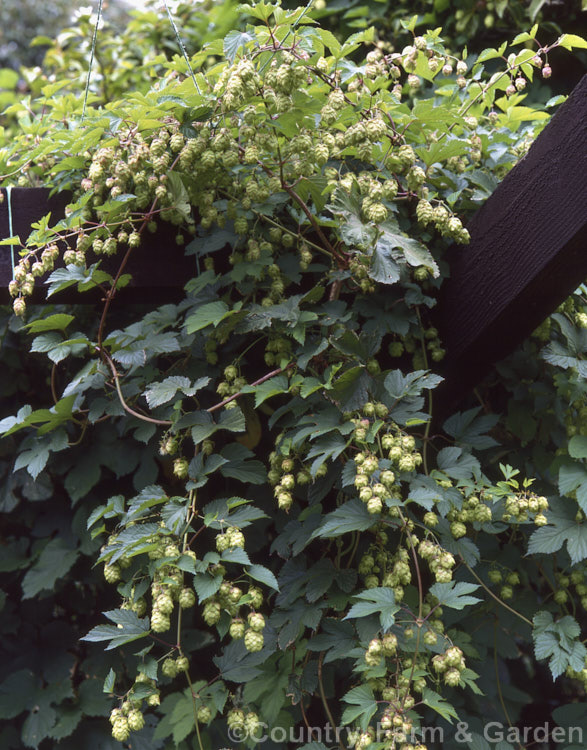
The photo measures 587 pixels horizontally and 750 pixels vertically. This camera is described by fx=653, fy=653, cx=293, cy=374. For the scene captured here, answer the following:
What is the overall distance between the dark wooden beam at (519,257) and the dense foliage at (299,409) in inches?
2.3

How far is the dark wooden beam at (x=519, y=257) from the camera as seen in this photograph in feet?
3.54

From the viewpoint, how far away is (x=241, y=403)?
4.38 ft

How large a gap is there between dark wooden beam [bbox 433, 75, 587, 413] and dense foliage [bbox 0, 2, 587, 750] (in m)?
0.06

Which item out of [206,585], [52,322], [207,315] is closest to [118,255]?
[52,322]

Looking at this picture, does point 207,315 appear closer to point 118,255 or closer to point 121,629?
point 118,255

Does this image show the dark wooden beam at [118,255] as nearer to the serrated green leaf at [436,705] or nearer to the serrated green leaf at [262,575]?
the serrated green leaf at [262,575]

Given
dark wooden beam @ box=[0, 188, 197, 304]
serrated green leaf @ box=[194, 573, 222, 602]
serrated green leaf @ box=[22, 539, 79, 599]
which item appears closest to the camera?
serrated green leaf @ box=[194, 573, 222, 602]

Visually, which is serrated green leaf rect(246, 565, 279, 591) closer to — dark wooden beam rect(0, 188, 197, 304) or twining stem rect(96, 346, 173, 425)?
twining stem rect(96, 346, 173, 425)

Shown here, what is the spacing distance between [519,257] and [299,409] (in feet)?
1.60

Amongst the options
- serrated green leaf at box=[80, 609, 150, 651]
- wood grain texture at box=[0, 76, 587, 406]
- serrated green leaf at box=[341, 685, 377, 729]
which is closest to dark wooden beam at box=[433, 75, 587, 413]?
wood grain texture at box=[0, 76, 587, 406]

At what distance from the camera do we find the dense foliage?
3.47 feet

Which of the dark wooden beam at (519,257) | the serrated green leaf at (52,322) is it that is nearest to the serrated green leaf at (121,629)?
the serrated green leaf at (52,322)

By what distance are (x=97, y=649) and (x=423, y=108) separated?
60.8 inches

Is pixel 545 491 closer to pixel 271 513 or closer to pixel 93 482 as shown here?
pixel 271 513
